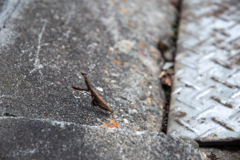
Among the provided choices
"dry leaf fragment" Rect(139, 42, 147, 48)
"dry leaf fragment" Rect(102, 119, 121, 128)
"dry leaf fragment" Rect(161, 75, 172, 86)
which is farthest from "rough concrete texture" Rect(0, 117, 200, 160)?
"dry leaf fragment" Rect(139, 42, 147, 48)

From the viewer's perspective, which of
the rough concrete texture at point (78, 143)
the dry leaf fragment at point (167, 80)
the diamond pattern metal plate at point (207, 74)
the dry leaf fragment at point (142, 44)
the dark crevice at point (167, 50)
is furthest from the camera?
the dry leaf fragment at point (142, 44)

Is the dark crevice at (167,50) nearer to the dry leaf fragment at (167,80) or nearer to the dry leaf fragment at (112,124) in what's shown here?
the dry leaf fragment at (167,80)

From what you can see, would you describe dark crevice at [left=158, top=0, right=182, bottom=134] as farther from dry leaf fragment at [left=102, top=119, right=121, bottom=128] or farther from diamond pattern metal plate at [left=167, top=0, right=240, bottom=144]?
dry leaf fragment at [left=102, top=119, right=121, bottom=128]

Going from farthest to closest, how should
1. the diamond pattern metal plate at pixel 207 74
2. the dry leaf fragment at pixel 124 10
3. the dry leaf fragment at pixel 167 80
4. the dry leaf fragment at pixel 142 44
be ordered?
the dry leaf fragment at pixel 124 10 < the dry leaf fragment at pixel 142 44 < the dry leaf fragment at pixel 167 80 < the diamond pattern metal plate at pixel 207 74

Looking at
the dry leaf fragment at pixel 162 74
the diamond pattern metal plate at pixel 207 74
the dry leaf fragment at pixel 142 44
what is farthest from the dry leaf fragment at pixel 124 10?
the dry leaf fragment at pixel 162 74

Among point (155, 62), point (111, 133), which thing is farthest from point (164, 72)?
point (111, 133)
